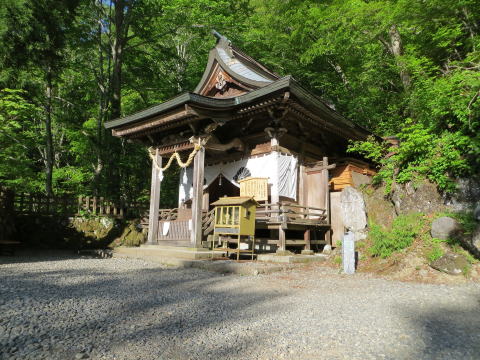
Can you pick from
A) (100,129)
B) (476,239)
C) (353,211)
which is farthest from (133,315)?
(100,129)

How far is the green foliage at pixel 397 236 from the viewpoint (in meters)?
6.91

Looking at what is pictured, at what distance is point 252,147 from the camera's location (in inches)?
418

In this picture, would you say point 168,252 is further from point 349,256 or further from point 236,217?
point 349,256

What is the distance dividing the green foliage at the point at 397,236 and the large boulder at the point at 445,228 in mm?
452

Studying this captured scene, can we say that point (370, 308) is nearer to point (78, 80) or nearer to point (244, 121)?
point (244, 121)

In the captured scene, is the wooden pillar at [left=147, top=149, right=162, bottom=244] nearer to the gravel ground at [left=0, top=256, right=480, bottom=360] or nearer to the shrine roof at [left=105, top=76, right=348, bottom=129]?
the shrine roof at [left=105, top=76, right=348, bottom=129]

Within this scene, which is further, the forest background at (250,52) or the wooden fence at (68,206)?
the wooden fence at (68,206)

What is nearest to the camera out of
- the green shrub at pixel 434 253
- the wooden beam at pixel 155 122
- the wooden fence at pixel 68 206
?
the green shrub at pixel 434 253

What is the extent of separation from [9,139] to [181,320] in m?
12.0

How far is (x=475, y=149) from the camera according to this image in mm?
6723

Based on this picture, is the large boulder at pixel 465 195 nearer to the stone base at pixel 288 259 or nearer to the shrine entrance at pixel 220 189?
the stone base at pixel 288 259

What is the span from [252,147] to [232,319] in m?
7.62

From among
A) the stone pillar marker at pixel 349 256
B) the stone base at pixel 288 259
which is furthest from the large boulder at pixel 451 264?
the stone base at pixel 288 259

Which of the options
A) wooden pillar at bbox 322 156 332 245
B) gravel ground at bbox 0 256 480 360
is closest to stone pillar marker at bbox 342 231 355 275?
gravel ground at bbox 0 256 480 360
